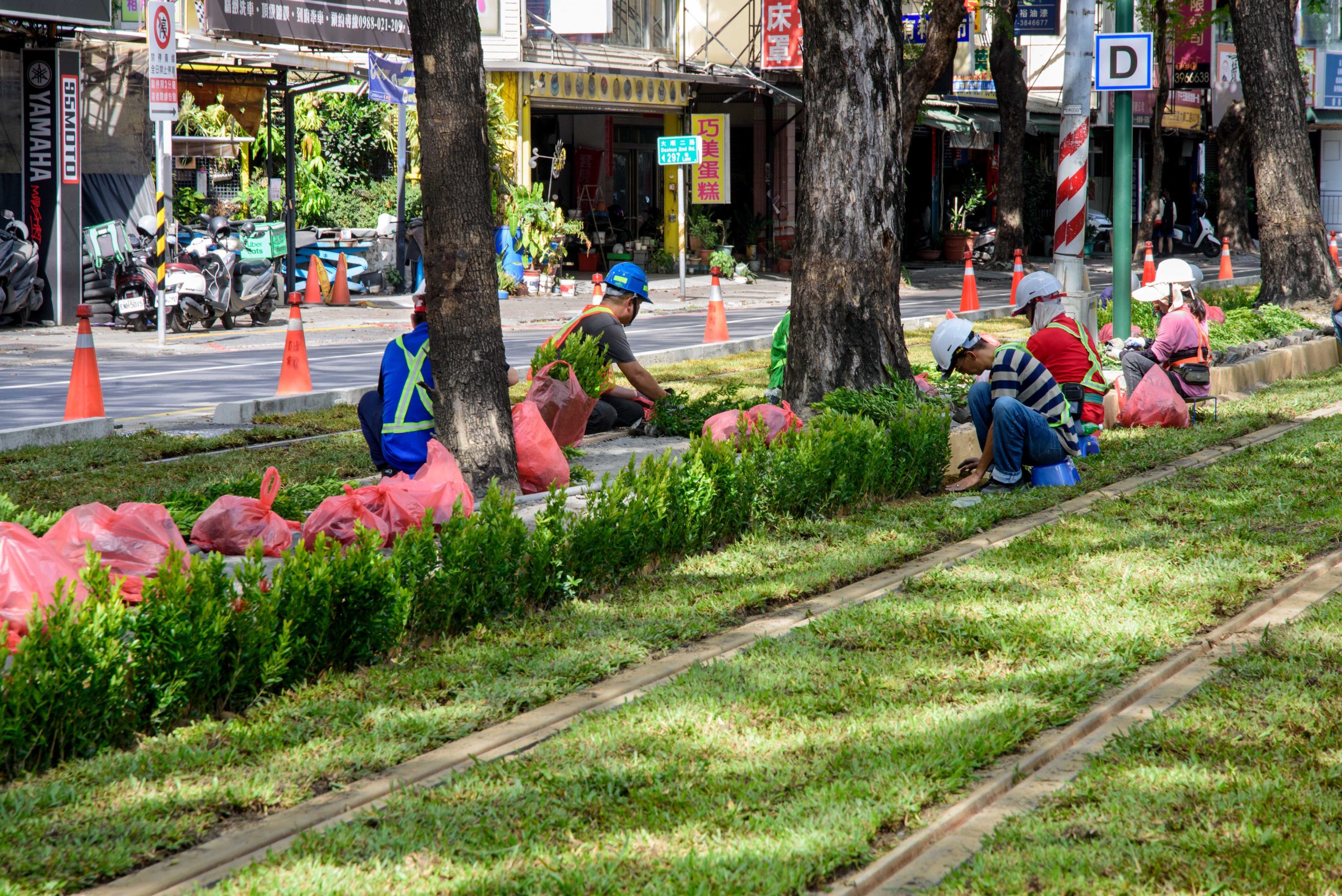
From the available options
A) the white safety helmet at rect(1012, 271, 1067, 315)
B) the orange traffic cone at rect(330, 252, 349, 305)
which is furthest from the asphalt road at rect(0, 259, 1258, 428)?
the white safety helmet at rect(1012, 271, 1067, 315)

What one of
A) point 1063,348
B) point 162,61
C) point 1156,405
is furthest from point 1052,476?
point 162,61

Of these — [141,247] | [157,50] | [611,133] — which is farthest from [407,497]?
[611,133]

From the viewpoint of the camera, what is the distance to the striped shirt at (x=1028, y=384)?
26.3 ft

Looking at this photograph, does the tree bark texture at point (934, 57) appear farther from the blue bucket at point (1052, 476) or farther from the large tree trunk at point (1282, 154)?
the blue bucket at point (1052, 476)

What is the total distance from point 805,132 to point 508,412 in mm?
3040

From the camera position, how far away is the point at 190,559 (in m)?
4.52

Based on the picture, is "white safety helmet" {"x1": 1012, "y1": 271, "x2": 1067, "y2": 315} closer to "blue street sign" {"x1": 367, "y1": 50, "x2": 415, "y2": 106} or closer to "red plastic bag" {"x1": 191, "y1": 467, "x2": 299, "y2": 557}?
"red plastic bag" {"x1": 191, "y1": 467, "x2": 299, "y2": 557}

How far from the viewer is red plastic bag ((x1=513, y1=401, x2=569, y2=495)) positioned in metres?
7.20

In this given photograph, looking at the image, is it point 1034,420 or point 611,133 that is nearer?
point 1034,420

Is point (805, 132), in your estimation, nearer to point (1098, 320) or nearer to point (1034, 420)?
point (1034, 420)

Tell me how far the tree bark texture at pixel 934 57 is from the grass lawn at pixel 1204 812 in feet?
45.3

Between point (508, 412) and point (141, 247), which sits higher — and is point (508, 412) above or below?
below

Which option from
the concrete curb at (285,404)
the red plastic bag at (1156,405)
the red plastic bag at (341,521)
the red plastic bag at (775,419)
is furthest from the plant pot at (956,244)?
the red plastic bag at (341,521)

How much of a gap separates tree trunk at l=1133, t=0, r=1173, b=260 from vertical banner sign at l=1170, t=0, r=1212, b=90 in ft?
17.7
